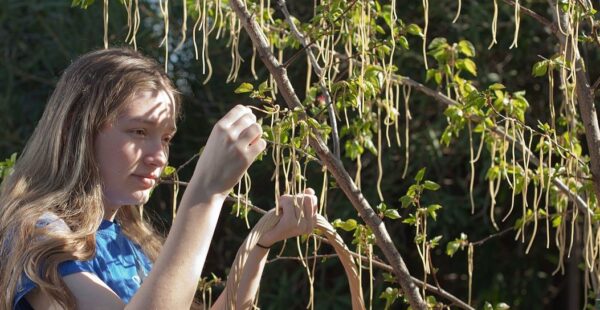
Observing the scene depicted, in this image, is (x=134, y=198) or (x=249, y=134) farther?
(x=134, y=198)

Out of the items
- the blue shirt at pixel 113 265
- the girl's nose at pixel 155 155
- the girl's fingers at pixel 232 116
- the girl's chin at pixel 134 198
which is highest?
the girl's fingers at pixel 232 116

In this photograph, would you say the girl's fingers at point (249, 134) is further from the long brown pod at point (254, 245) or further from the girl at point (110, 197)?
the long brown pod at point (254, 245)

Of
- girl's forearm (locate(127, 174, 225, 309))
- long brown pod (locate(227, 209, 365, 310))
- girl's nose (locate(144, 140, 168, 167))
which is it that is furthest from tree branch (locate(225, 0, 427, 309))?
girl's forearm (locate(127, 174, 225, 309))

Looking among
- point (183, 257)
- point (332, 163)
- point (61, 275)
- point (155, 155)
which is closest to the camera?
point (183, 257)

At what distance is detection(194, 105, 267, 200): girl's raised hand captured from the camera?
1.38 m

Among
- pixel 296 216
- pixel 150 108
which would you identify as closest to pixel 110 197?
pixel 150 108

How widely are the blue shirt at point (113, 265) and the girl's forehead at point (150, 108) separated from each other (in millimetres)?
207

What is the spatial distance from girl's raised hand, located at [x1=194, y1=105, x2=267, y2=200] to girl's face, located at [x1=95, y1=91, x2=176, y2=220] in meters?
0.24

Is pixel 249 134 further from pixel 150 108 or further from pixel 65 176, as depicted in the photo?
pixel 65 176

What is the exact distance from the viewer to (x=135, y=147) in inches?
63.2

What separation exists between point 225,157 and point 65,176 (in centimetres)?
39

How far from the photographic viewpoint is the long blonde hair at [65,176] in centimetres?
150

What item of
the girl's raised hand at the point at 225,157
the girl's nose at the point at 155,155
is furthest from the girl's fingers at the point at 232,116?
the girl's nose at the point at 155,155

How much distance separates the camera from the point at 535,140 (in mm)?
2896
